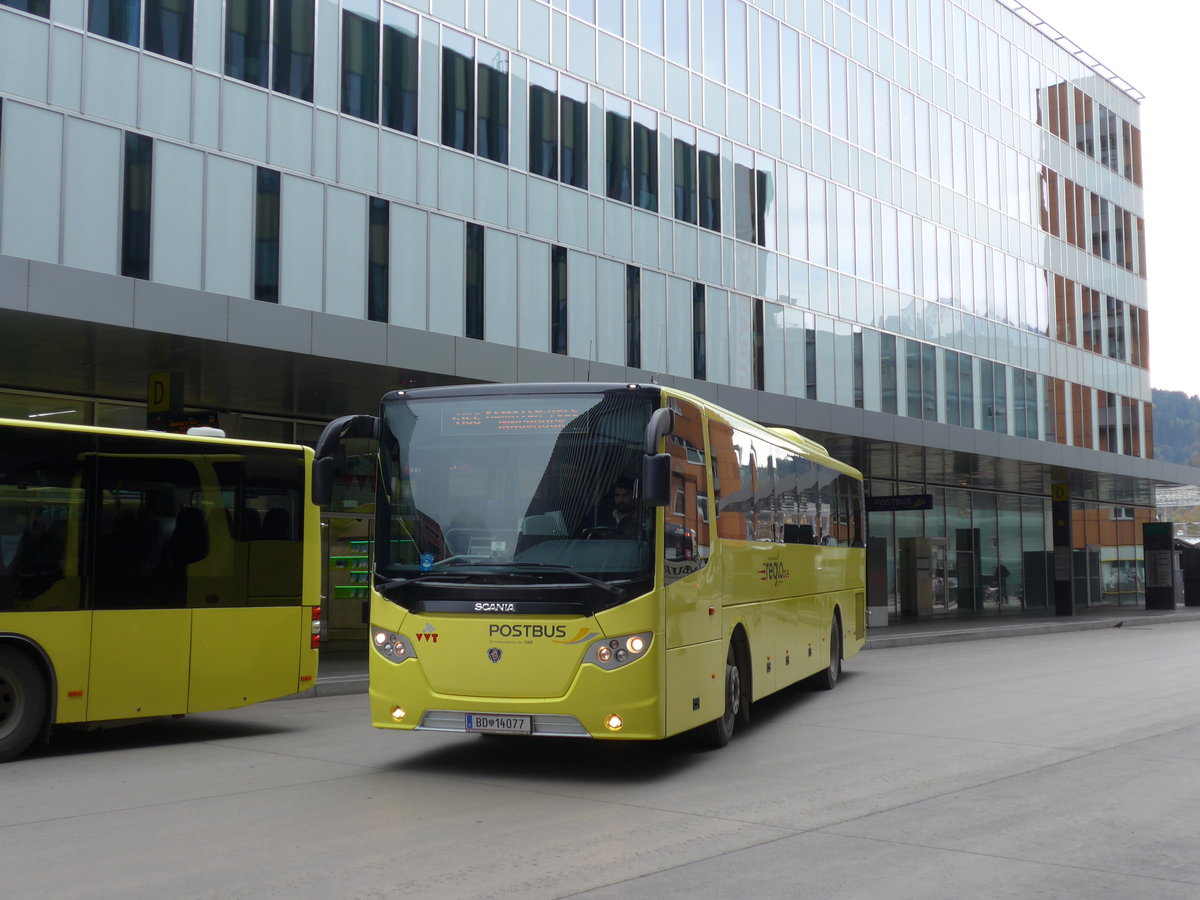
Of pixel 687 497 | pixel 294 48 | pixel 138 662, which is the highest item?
pixel 294 48

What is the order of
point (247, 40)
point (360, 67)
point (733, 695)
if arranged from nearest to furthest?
point (733, 695)
point (247, 40)
point (360, 67)

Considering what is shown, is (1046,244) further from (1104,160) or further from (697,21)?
(697,21)

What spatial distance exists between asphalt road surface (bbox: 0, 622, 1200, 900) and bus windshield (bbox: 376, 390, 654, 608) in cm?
153

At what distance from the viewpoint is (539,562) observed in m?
9.46

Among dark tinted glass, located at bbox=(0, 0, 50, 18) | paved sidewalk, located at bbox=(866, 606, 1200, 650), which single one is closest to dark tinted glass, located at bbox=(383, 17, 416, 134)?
dark tinted glass, located at bbox=(0, 0, 50, 18)

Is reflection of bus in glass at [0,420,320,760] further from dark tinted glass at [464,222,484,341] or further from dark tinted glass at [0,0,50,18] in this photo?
dark tinted glass at [464,222,484,341]

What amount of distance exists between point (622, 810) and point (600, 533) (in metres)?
2.05

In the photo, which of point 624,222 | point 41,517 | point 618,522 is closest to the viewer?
point 618,522

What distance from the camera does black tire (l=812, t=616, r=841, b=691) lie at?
17.0 m

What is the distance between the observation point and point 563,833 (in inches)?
301

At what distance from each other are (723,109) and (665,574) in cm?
2302

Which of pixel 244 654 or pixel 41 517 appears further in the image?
pixel 244 654

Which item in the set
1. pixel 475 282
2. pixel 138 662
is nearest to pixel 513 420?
pixel 138 662

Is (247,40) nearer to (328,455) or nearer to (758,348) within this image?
(328,455)
